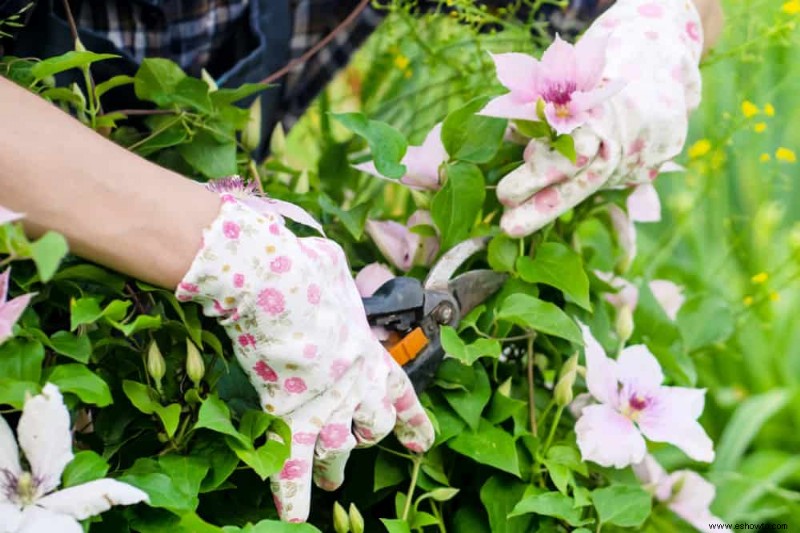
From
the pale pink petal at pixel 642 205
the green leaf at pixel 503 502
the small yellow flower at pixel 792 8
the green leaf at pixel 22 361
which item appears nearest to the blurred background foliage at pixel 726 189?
the small yellow flower at pixel 792 8

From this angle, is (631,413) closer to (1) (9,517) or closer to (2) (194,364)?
(2) (194,364)

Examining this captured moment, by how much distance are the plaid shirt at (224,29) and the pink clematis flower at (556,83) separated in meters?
0.33

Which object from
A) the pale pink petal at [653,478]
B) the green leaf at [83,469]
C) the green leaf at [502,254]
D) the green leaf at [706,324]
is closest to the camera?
the green leaf at [83,469]

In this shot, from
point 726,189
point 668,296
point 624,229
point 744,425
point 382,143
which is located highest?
point 382,143

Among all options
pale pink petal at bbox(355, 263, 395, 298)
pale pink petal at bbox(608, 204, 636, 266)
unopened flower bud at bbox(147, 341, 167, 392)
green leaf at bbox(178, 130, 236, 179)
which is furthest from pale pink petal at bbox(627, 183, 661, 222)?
unopened flower bud at bbox(147, 341, 167, 392)

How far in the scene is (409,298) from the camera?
721mm

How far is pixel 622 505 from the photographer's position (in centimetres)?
76

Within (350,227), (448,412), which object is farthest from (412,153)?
(448,412)

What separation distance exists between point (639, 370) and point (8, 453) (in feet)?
1.48

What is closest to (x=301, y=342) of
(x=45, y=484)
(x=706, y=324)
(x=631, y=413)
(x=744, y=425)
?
(x=45, y=484)

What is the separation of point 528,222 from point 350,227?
129 mm

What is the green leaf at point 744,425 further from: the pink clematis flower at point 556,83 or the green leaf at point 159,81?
the green leaf at point 159,81

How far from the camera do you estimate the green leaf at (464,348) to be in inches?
27.6

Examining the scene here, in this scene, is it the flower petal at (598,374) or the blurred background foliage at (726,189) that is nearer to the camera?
the flower petal at (598,374)
